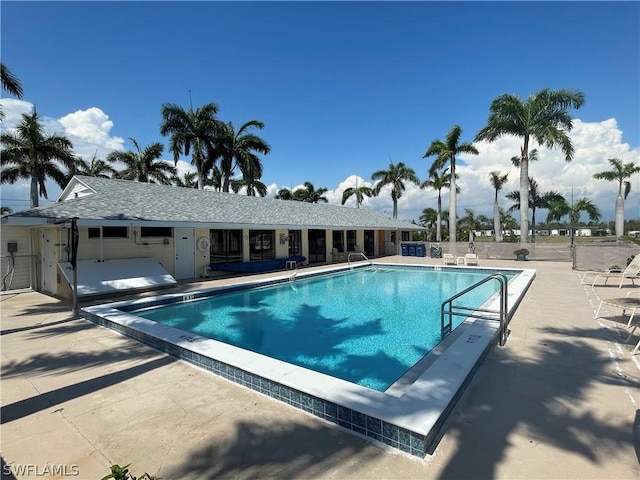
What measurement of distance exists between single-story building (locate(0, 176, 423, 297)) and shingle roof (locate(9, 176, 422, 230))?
4cm

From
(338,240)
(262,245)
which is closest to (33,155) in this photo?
(262,245)

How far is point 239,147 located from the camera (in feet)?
97.0

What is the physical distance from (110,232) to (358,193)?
33.0 m

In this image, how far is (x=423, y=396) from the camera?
3.57 metres

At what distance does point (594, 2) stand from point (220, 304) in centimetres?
1554

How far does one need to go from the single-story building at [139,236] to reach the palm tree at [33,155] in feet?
42.6

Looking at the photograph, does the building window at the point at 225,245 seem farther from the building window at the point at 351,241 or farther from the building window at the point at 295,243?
the building window at the point at 351,241

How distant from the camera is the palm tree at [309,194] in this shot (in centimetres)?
4719

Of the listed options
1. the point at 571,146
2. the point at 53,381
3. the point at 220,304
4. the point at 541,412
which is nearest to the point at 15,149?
the point at 220,304

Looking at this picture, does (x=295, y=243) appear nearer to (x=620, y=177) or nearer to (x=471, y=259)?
(x=471, y=259)

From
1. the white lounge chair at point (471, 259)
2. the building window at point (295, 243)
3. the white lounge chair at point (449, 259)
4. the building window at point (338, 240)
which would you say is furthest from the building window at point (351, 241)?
the white lounge chair at point (471, 259)

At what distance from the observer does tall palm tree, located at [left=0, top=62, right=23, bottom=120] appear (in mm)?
11851

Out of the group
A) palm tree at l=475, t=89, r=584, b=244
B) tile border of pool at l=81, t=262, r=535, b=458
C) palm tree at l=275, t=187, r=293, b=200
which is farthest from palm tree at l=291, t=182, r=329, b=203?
tile border of pool at l=81, t=262, r=535, b=458

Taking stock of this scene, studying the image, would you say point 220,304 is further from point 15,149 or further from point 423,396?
point 15,149
